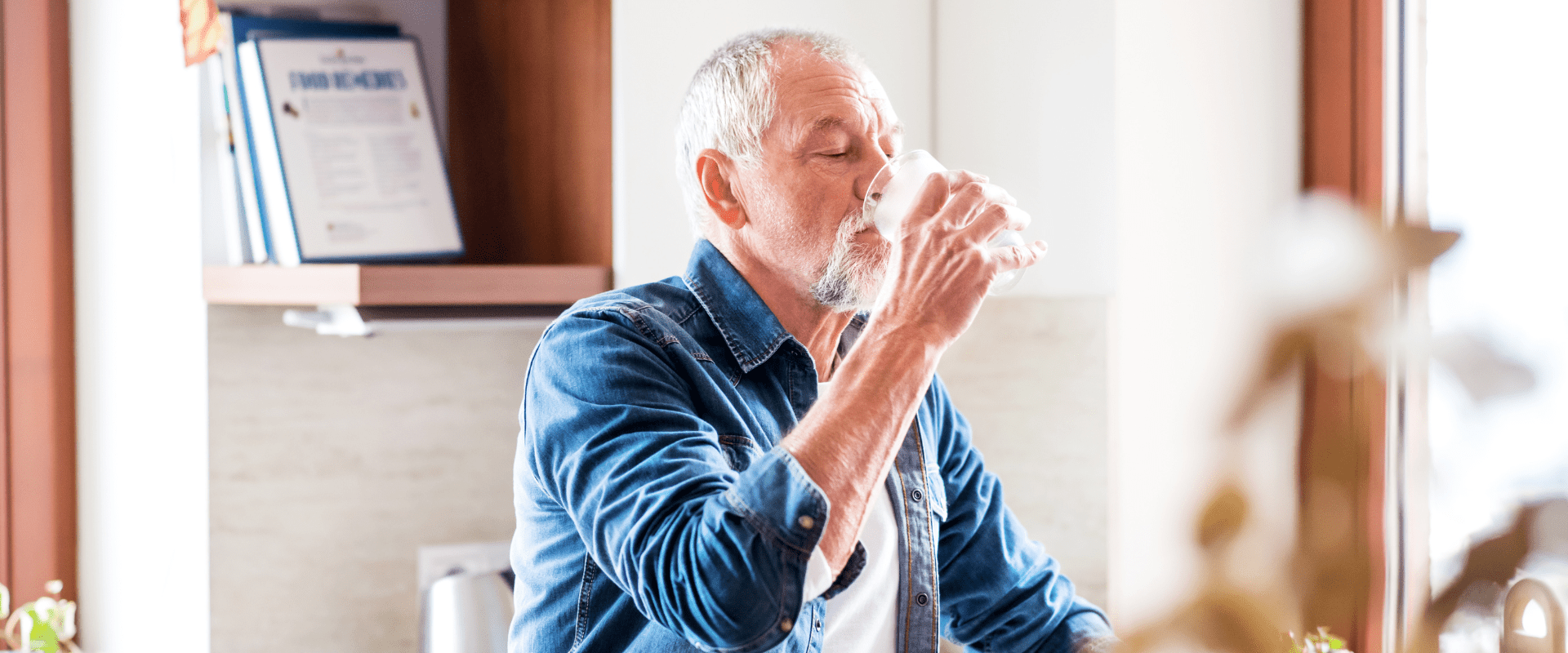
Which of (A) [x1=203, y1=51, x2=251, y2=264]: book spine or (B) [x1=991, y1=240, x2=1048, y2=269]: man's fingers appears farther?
(A) [x1=203, y1=51, x2=251, y2=264]: book spine

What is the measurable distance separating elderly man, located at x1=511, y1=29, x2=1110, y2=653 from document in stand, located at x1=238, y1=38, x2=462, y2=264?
55 centimetres

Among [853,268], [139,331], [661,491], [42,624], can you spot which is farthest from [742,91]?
[42,624]

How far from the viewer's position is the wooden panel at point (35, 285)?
161cm

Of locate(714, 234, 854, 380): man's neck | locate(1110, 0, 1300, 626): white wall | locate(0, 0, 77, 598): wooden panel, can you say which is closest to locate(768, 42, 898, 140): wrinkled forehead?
locate(714, 234, 854, 380): man's neck

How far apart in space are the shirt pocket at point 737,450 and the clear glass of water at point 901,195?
185 millimetres

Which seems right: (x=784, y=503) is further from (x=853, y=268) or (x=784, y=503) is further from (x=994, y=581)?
(x=994, y=581)

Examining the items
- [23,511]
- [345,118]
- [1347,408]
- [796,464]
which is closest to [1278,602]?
[1347,408]

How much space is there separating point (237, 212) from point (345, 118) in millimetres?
169

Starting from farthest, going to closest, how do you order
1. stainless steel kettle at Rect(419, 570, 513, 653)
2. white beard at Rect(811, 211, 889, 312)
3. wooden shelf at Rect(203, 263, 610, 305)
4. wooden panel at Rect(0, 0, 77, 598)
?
wooden panel at Rect(0, 0, 77, 598), stainless steel kettle at Rect(419, 570, 513, 653), wooden shelf at Rect(203, 263, 610, 305), white beard at Rect(811, 211, 889, 312)

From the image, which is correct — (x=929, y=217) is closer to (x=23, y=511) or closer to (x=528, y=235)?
(x=528, y=235)

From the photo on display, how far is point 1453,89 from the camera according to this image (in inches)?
7.9

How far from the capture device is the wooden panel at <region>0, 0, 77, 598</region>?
1.61 m

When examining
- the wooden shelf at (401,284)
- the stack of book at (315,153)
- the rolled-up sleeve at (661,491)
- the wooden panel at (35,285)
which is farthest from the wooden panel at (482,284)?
the wooden panel at (35,285)

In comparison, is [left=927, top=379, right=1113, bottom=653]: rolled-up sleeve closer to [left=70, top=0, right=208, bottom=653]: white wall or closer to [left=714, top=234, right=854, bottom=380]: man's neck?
[left=714, top=234, right=854, bottom=380]: man's neck
